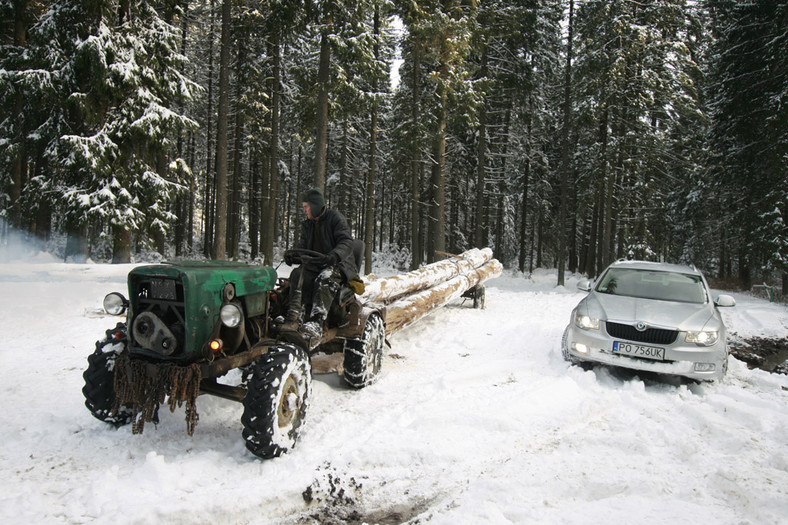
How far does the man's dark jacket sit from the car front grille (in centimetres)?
354

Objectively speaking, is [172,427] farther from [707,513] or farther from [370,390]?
[707,513]

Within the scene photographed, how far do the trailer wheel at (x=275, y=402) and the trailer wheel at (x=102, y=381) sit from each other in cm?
139

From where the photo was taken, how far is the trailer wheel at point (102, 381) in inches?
163

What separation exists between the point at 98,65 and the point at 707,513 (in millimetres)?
16316

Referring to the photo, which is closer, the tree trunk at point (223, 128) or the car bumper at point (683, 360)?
the car bumper at point (683, 360)

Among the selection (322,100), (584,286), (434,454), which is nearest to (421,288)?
(584,286)

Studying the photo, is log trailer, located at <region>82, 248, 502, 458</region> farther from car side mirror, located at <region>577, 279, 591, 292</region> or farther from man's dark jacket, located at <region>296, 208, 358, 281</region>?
car side mirror, located at <region>577, 279, 591, 292</region>

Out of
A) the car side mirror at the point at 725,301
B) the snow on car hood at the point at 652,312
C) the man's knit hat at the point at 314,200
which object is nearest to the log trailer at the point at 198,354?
the man's knit hat at the point at 314,200

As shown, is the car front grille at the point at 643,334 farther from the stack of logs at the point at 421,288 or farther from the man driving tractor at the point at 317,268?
the man driving tractor at the point at 317,268

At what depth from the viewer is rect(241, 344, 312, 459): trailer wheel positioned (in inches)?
146

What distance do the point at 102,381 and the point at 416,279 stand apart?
6.18 meters

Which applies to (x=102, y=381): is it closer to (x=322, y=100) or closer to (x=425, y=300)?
(x=425, y=300)

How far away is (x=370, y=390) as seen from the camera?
572 centimetres

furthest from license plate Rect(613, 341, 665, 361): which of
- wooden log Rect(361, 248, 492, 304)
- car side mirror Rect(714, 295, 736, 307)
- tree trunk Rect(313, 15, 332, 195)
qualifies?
tree trunk Rect(313, 15, 332, 195)
